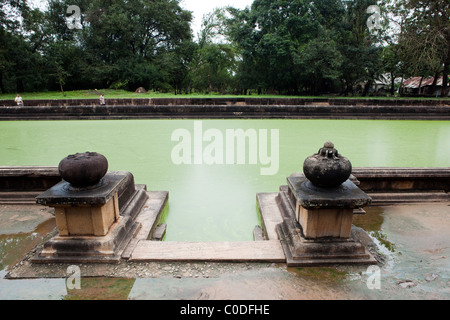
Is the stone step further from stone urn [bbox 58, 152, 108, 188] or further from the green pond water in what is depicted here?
stone urn [bbox 58, 152, 108, 188]

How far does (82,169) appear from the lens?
2.01 m

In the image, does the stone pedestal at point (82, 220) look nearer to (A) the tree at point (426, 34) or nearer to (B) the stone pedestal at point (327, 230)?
(B) the stone pedestal at point (327, 230)

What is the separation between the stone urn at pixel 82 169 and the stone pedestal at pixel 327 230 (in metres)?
1.47

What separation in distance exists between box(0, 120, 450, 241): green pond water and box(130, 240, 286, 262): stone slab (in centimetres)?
39

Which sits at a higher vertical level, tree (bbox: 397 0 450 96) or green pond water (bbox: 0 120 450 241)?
tree (bbox: 397 0 450 96)

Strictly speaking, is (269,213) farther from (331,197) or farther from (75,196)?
(75,196)

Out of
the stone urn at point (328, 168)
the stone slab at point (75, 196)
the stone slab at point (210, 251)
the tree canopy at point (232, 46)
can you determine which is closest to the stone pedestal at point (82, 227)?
the stone slab at point (75, 196)

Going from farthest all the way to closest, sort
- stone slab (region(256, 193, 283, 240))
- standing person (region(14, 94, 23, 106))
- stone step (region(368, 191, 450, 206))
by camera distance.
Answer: standing person (region(14, 94, 23, 106)), stone step (region(368, 191, 450, 206)), stone slab (region(256, 193, 283, 240))

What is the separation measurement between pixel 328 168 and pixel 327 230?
464 millimetres

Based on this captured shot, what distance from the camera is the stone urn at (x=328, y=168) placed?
2.01 metres

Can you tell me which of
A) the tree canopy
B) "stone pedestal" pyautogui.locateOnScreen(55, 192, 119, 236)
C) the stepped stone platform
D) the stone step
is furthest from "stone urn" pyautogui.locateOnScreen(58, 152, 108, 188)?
the tree canopy

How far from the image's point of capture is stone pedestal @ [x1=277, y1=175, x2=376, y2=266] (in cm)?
198

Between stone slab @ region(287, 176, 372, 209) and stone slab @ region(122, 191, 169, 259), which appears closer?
stone slab @ region(287, 176, 372, 209)

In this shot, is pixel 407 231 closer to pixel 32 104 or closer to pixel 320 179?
pixel 320 179
